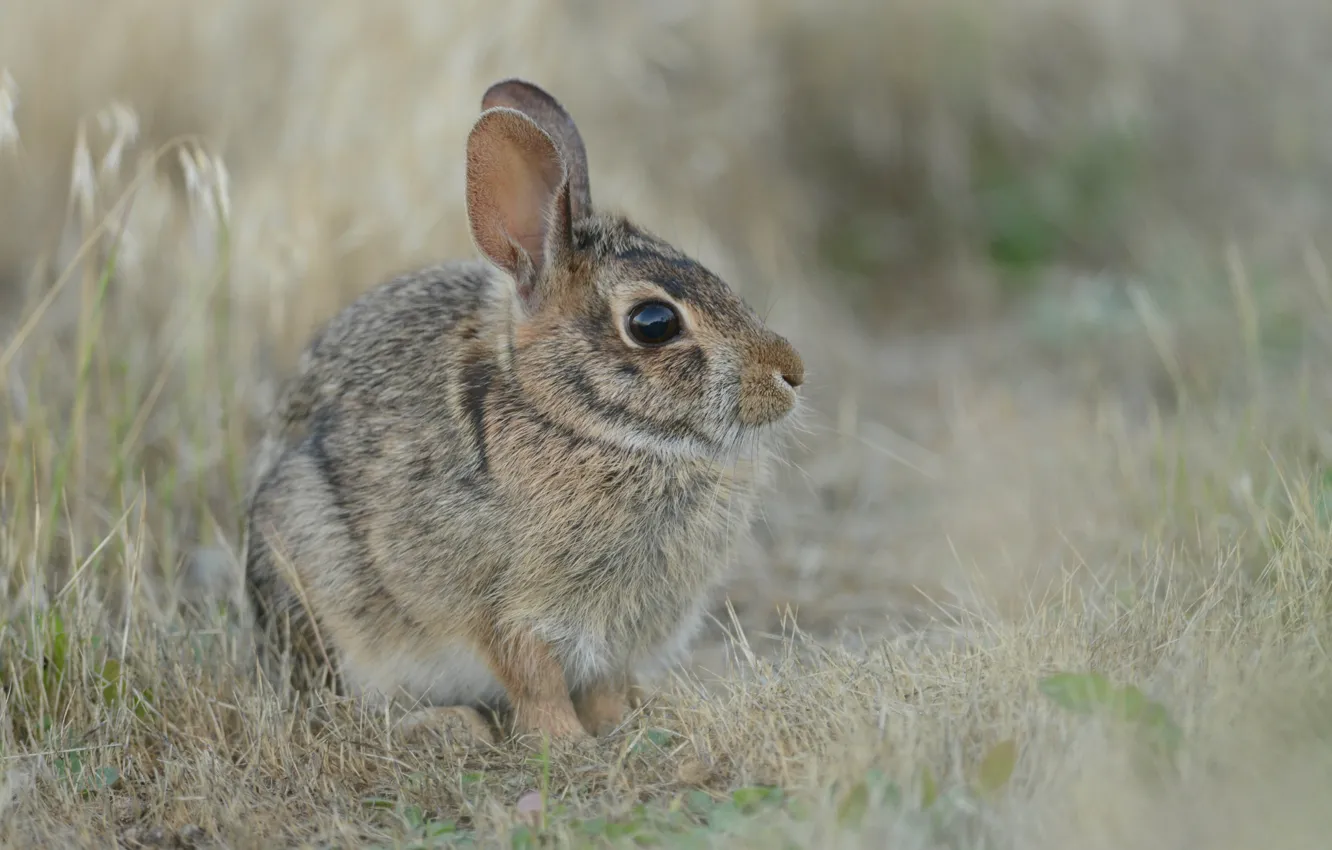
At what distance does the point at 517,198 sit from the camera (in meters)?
3.87

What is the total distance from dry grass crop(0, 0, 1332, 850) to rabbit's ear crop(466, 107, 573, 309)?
2.77 feet

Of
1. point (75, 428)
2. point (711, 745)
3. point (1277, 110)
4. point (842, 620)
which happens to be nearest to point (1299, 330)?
point (842, 620)

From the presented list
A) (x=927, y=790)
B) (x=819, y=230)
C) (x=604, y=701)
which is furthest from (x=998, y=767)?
(x=819, y=230)

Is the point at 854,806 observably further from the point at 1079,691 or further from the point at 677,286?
the point at 677,286

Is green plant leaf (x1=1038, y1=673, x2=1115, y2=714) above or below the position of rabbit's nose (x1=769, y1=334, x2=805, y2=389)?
below

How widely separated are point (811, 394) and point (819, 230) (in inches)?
80.0

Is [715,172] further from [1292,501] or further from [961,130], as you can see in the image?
[1292,501]

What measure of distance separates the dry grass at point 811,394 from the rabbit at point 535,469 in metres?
0.28

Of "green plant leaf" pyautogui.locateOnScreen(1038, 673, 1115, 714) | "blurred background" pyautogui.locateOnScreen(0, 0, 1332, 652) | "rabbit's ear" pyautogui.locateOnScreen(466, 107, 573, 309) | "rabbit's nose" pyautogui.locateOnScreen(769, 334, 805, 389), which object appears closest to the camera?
"green plant leaf" pyautogui.locateOnScreen(1038, 673, 1115, 714)

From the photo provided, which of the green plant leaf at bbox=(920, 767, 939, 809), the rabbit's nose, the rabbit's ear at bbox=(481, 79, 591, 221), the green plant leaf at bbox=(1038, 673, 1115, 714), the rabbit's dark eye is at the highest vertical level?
the rabbit's ear at bbox=(481, 79, 591, 221)

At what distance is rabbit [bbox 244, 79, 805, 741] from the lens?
3.69 metres

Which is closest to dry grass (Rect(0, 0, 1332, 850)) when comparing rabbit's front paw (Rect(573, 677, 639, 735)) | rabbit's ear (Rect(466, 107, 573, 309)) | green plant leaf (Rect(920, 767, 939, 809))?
green plant leaf (Rect(920, 767, 939, 809))

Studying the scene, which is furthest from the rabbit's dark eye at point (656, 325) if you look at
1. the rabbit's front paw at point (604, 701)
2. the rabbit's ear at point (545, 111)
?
the rabbit's front paw at point (604, 701)

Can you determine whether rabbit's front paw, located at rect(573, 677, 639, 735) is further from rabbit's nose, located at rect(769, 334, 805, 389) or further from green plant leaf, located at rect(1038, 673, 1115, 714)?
green plant leaf, located at rect(1038, 673, 1115, 714)
